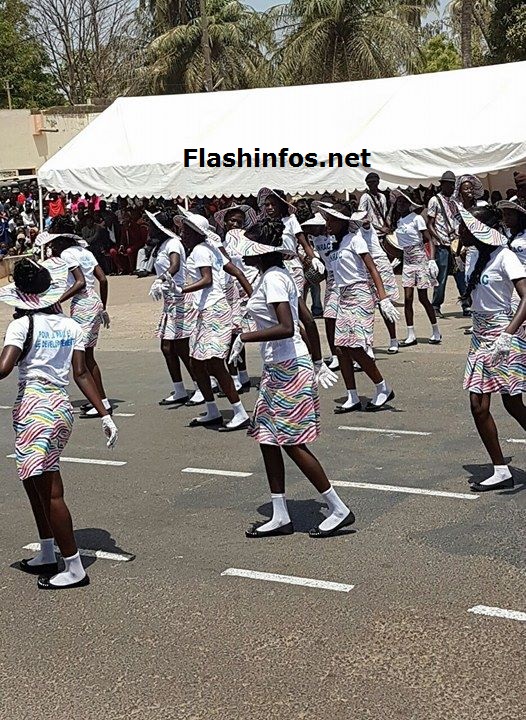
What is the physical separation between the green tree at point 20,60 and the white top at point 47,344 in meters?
48.5

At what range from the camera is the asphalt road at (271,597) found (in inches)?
173

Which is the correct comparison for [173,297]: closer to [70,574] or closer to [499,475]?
[499,475]

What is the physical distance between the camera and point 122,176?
20562 millimetres

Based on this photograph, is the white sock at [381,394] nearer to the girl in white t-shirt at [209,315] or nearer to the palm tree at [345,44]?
the girl in white t-shirt at [209,315]

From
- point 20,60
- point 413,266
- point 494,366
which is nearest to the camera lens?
point 494,366

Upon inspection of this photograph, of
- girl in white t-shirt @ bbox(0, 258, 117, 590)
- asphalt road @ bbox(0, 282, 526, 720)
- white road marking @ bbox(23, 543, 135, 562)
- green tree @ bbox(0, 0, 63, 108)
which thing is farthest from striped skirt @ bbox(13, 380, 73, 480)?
green tree @ bbox(0, 0, 63, 108)

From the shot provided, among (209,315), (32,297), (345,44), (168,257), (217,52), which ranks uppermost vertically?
(217,52)

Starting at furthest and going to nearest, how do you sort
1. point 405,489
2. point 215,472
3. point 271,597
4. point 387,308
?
point 387,308 < point 215,472 < point 405,489 < point 271,597

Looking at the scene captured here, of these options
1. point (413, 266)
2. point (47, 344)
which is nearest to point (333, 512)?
point (47, 344)

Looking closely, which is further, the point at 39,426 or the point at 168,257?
the point at 168,257

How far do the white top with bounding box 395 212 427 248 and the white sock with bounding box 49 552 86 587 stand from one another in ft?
27.7

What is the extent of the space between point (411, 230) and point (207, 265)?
4.61 metres

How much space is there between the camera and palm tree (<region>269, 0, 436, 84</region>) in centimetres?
3259

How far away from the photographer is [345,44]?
3303 centimetres
